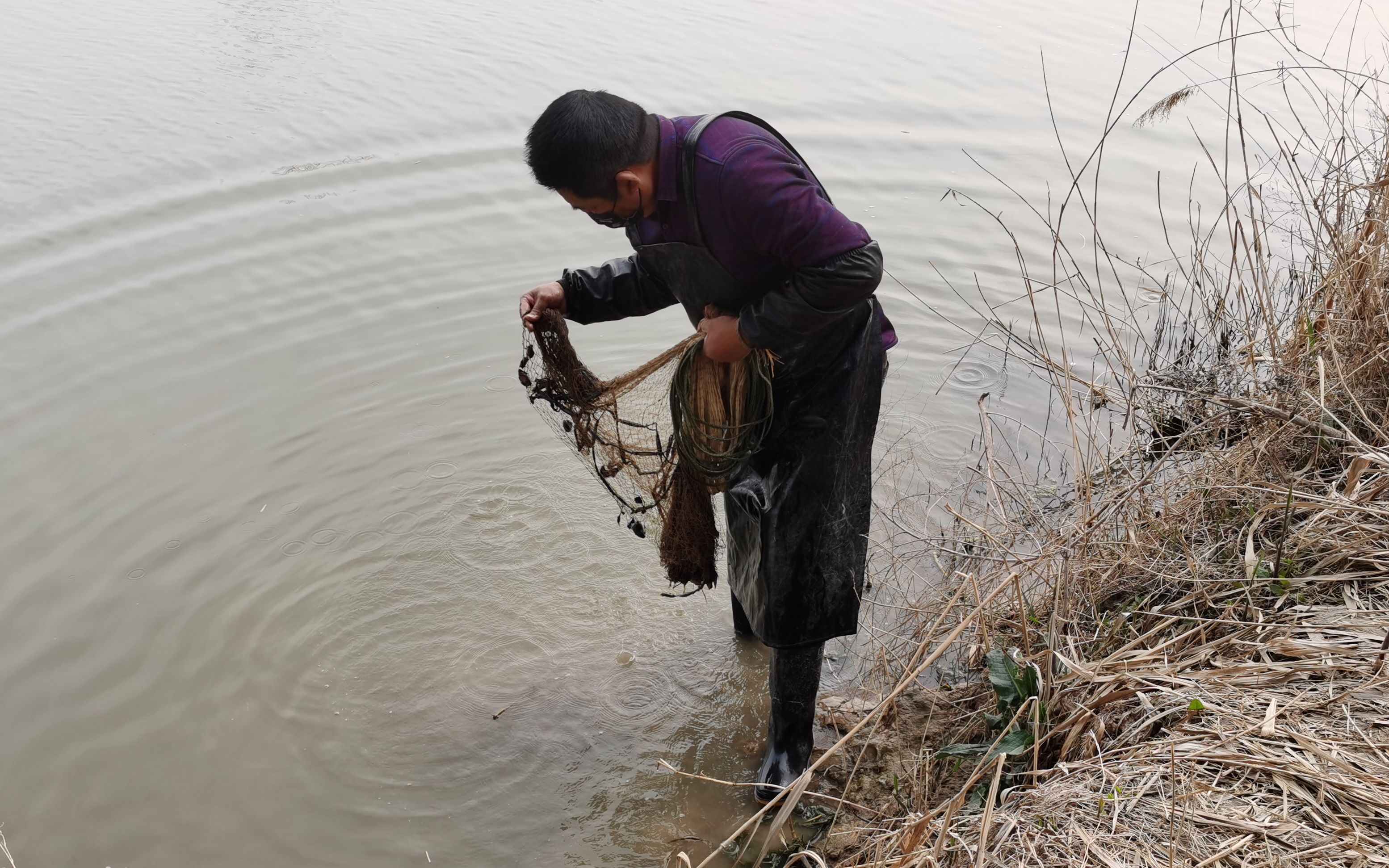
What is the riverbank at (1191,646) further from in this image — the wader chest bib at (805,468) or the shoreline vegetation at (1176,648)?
the wader chest bib at (805,468)

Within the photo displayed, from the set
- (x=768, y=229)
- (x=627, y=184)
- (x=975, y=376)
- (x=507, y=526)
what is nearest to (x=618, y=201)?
(x=627, y=184)

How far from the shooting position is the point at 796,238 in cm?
249

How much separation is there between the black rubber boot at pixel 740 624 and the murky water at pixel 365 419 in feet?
0.28

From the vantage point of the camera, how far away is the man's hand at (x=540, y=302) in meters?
3.16

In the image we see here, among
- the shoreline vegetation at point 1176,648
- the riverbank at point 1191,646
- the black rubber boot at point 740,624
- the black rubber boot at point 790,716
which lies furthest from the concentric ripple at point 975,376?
the black rubber boot at point 790,716

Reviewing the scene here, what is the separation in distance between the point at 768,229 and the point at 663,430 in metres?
1.08

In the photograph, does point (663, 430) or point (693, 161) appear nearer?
point (693, 161)

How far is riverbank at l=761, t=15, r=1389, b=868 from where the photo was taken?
2.22 m

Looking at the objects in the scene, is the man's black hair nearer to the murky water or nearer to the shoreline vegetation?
the shoreline vegetation

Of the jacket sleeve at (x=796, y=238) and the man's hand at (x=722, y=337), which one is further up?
the jacket sleeve at (x=796, y=238)

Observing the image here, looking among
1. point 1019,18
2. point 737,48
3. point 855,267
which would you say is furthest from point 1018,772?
point 1019,18

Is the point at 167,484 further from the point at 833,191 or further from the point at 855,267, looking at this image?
the point at 833,191

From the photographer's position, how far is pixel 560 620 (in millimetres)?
4227

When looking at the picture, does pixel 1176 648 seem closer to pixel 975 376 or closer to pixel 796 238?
pixel 796 238
